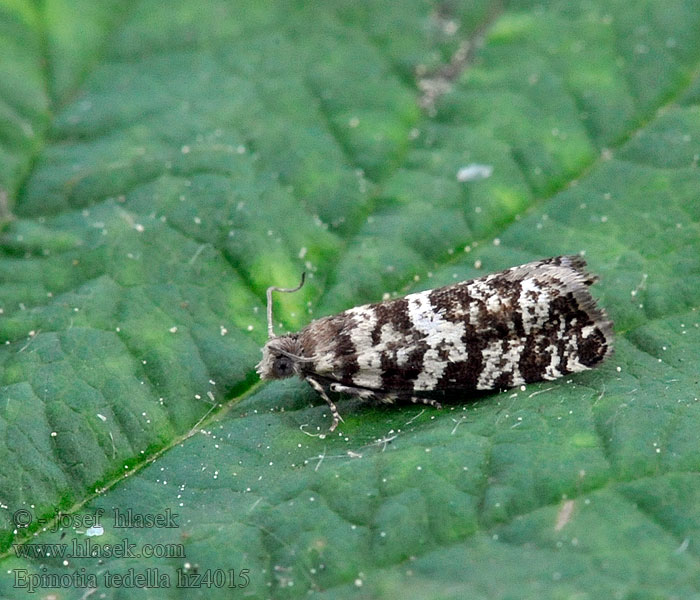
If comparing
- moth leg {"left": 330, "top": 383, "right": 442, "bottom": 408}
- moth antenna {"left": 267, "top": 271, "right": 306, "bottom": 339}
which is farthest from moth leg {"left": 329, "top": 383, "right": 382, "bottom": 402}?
moth antenna {"left": 267, "top": 271, "right": 306, "bottom": 339}

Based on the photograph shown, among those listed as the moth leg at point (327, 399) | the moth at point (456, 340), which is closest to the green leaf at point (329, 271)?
the moth leg at point (327, 399)

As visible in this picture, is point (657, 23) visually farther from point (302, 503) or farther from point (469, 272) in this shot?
point (302, 503)

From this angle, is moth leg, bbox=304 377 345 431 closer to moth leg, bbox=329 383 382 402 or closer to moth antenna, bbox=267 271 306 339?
moth leg, bbox=329 383 382 402

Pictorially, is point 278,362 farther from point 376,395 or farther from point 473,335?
point 473,335

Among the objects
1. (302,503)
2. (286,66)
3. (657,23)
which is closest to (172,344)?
(302,503)

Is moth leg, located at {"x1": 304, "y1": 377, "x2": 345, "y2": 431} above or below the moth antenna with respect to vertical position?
below

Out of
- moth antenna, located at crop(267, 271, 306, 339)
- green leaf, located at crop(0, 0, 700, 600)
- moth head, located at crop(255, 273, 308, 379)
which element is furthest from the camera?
moth antenna, located at crop(267, 271, 306, 339)

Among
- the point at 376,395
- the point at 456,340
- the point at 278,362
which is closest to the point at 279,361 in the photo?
the point at 278,362
